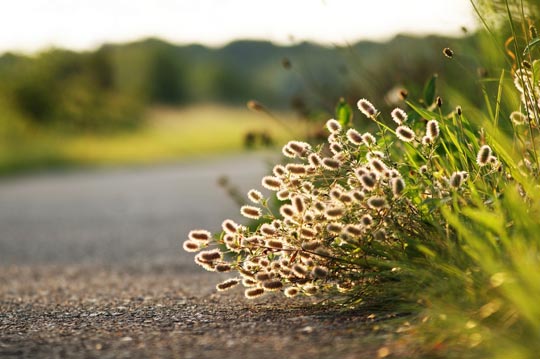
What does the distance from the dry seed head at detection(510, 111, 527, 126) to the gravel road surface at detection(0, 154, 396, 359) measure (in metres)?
1.01

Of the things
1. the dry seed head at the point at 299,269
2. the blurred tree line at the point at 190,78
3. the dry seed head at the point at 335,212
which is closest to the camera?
the dry seed head at the point at 335,212

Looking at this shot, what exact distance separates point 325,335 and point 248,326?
0.32m

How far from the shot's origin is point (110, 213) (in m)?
9.08

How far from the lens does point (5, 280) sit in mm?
4770

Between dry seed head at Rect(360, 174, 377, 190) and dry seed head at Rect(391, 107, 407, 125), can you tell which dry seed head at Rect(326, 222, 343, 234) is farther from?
dry seed head at Rect(391, 107, 407, 125)

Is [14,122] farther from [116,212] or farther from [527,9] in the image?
[527,9]

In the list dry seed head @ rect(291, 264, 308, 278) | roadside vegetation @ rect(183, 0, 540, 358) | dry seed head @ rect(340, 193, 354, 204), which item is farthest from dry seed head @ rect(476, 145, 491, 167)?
dry seed head @ rect(291, 264, 308, 278)

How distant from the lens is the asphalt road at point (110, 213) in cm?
623

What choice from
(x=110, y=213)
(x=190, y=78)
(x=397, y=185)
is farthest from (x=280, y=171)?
(x=190, y=78)

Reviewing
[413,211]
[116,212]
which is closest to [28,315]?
[413,211]

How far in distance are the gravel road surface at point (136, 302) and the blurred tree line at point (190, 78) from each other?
1225mm

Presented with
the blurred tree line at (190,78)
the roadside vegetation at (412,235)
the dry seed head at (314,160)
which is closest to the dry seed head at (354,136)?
the roadside vegetation at (412,235)

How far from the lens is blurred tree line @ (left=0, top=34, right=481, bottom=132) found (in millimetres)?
5199

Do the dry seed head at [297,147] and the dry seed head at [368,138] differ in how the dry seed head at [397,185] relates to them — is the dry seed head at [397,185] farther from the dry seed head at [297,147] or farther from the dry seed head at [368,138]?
the dry seed head at [297,147]
